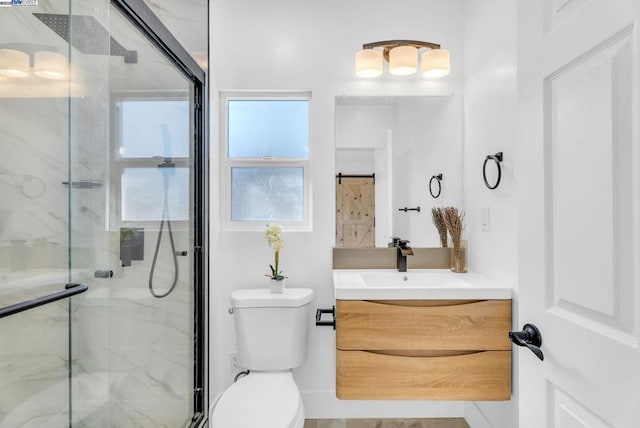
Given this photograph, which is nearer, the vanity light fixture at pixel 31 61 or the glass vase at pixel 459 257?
the vanity light fixture at pixel 31 61

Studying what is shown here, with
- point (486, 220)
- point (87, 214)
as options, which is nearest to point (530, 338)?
point (486, 220)

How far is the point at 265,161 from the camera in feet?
7.52

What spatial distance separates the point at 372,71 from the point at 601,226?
164cm

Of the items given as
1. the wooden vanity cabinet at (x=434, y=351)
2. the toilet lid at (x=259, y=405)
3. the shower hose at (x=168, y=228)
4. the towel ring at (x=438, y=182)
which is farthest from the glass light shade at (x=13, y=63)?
the towel ring at (x=438, y=182)

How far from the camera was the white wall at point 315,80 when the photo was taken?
2219mm

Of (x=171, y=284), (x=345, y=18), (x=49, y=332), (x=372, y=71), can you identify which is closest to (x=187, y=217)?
(x=171, y=284)

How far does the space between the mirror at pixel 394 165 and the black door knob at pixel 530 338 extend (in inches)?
51.0

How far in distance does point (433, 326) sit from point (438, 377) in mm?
220

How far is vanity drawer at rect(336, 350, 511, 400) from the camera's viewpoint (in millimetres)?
1641

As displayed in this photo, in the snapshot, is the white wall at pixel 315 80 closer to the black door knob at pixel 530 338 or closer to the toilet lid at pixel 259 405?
the toilet lid at pixel 259 405

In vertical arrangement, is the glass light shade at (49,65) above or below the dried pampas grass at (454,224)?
above

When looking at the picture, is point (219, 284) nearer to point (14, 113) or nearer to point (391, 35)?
point (14, 113)

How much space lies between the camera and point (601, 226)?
73cm

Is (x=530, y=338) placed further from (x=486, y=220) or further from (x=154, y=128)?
(x=154, y=128)
